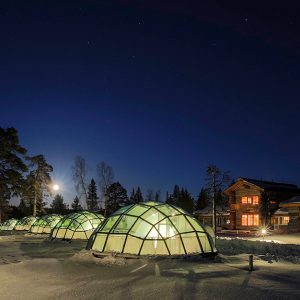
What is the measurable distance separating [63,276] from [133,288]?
2.97m

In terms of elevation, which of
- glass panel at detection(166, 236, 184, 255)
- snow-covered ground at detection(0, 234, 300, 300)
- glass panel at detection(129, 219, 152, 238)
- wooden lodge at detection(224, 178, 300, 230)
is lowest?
snow-covered ground at detection(0, 234, 300, 300)

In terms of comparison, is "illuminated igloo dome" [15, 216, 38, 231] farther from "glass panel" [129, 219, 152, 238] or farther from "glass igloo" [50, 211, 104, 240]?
"glass panel" [129, 219, 152, 238]

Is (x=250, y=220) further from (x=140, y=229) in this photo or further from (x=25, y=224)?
(x=140, y=229)

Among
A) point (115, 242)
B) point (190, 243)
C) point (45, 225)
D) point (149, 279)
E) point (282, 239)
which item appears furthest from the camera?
point (45, 225)

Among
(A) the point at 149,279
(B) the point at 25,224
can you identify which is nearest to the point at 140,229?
(A) the point at 149,279

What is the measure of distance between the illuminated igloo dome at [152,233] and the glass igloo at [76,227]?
1171 centimetres

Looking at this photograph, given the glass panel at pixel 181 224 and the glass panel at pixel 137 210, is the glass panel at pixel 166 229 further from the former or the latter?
the glass panel at pixel 137 210

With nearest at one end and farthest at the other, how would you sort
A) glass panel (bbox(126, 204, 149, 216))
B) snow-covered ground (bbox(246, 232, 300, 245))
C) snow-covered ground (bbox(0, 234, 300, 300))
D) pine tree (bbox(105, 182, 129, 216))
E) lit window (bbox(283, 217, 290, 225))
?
snow-covered ground (bbox(0, 234, 300, 300)), glass panel (bbox(126, 204, 149, 216)), snow-covered ground (bbox(246, 232, 300, 245)), lit window (bbox(283, 217, 290, 225)), pine tree (bbox(105, 182, 129, 216))

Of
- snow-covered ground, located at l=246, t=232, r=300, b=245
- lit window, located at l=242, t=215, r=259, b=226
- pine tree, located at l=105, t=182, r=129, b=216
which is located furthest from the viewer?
pine tree, located at l=105, t=182, r=129, b=216

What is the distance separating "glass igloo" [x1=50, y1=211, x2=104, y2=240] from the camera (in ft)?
96.1

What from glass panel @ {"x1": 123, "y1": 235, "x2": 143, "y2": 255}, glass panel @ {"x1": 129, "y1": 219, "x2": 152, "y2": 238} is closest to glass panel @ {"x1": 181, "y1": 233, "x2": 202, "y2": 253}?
glass panel @ {"x1": 129, "y1": 219, "x2": 152, "y2": 238}

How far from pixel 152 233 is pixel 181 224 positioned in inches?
58.1

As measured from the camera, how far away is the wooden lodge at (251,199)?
168 feet

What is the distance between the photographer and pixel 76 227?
1163 inches
